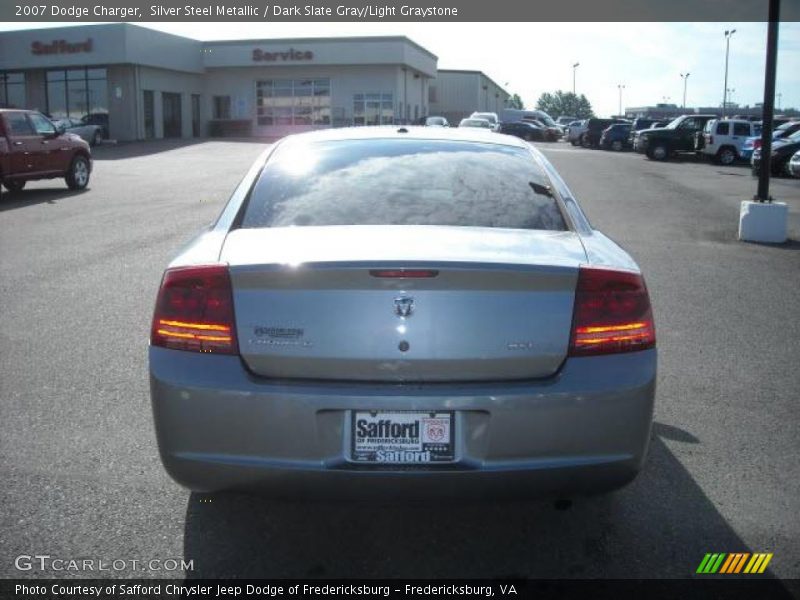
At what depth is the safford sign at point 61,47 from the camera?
142 feet

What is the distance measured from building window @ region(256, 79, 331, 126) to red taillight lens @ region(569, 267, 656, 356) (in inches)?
1998

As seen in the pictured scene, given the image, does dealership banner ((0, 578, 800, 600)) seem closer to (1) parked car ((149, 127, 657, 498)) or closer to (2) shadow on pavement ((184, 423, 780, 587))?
(2) shadow on pavement ((184, 423, 780, 587))

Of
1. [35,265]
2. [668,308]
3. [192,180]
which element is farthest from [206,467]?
[192,180]

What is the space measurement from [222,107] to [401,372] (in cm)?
5359

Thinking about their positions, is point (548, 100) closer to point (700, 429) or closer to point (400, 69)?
point (400, 69)

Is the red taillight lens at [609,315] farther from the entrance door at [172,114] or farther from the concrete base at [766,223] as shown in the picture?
the entrance door at [172,114]

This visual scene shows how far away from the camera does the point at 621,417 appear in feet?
9.46

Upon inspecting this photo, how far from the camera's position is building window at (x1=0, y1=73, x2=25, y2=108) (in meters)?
46.8

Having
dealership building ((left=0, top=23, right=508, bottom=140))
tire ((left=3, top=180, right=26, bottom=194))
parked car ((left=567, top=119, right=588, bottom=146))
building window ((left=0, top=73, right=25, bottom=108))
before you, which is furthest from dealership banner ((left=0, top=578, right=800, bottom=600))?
building window ((left=0, top=73, right=25, bottom=108))

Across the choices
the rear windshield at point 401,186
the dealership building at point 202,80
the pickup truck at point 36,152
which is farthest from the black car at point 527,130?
the rear windshield at point 401,186

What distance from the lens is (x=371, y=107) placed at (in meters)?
52.3

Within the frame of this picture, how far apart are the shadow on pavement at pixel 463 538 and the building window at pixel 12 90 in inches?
1954

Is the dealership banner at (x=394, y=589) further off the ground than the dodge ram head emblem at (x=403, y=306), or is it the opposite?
the dodge ram head emblem at (x=403, y=306)

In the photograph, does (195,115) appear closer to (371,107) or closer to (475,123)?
(371,107)
